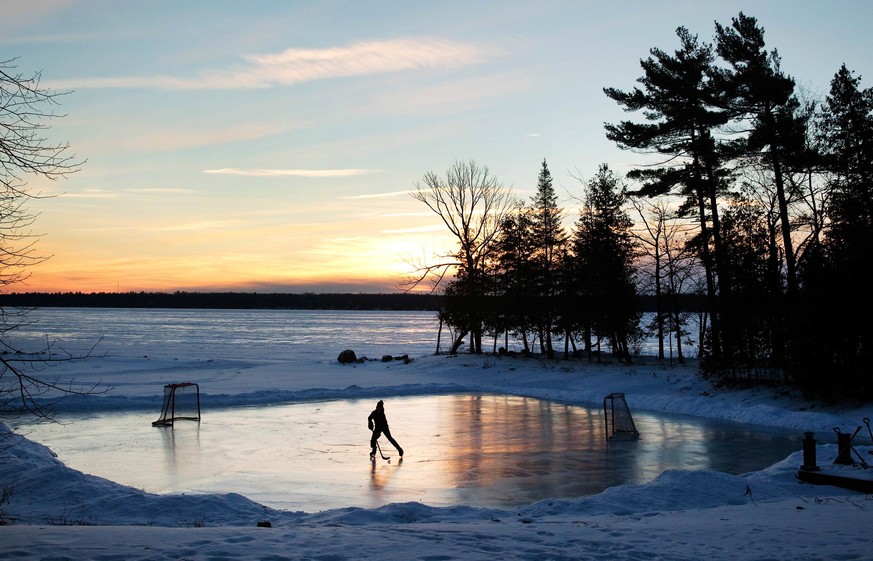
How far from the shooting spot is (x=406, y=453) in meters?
18.4

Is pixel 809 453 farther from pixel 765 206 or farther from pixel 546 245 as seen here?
pixel 546 245

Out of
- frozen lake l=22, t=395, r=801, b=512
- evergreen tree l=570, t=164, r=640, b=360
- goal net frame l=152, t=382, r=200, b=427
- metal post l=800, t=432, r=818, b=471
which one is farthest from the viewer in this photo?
evergreen tree l=570, t=164, r=640, b=360

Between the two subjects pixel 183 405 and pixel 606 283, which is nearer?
pixel 183 405

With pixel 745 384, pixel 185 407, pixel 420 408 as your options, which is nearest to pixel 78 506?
pixel 185 407

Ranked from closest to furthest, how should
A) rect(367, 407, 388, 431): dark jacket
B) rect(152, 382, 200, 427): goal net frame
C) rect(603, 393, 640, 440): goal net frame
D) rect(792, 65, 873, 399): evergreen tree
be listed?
rect(367, 407, 388, 431): dark jacket < rect(603, 393, 640, 440): goal net frame < rect(792, 65, 873, 399): evergreen tree < rect(152, 382, 200, 427): goal net frame

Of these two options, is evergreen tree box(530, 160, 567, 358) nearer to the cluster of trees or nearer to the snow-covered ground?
the cluster of trees

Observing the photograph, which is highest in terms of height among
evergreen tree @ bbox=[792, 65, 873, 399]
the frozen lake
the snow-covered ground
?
evergreen tree @ bbox=[792, 65, 873, 399]

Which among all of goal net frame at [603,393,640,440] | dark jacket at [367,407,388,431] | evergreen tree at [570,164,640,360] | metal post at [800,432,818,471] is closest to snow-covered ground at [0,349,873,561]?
metal post at [800,432,818,471]

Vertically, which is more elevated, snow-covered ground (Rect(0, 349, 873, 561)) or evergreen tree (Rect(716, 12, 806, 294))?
evergreen tree (Rect(716, 12, 806, 294))

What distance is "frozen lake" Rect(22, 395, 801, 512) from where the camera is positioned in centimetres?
1414

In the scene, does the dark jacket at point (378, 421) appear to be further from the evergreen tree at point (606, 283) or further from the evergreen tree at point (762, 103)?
the evergreen tree at point (606, 283)

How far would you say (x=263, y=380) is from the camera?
141 feet

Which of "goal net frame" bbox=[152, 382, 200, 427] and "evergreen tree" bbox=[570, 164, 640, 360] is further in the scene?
"evergreen tree" bbox=[570, 164, 640, 360]

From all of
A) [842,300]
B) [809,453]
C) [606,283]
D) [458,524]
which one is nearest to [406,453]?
[458,524]
